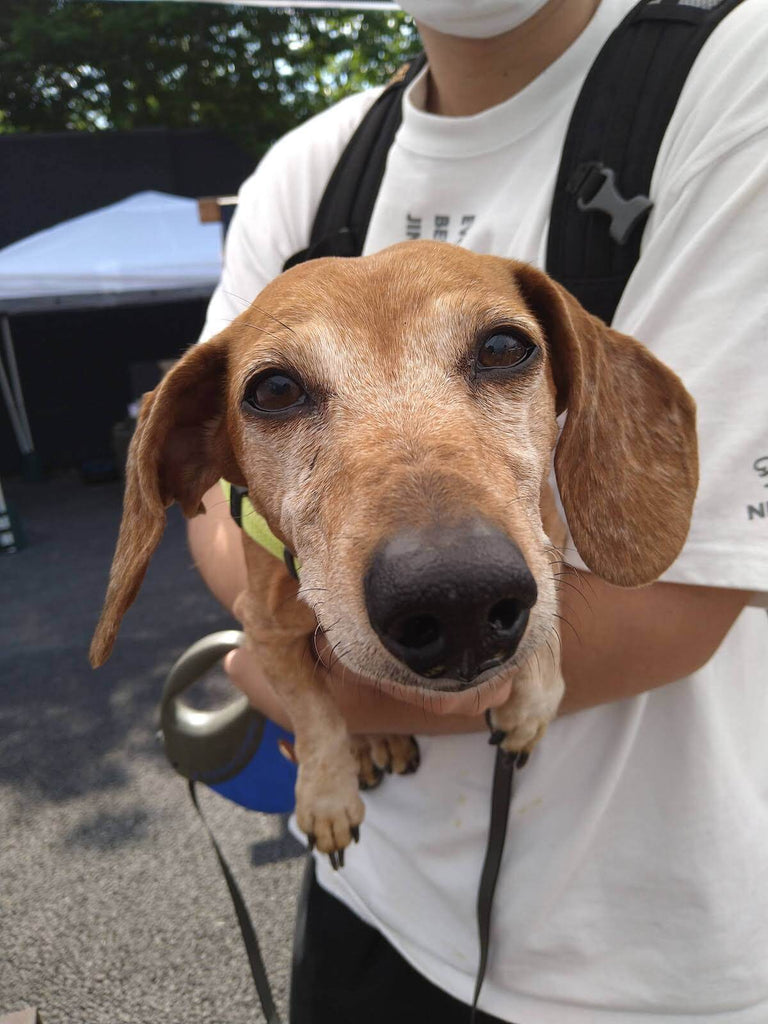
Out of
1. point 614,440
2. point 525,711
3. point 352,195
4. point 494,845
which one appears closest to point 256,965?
point 494,845

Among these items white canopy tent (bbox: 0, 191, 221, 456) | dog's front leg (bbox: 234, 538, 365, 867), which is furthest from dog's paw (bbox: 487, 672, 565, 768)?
white canopy tent (bbox: 0, 191, 221, 456)

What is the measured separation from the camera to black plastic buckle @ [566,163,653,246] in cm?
132

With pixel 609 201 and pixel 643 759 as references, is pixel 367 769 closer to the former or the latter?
pixel 643 759

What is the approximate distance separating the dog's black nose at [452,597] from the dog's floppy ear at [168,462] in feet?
2.26

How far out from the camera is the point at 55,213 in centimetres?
1139

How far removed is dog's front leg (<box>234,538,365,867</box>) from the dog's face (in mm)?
244

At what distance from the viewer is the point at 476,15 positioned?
1566mm

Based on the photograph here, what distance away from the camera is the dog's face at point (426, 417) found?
1.13 m

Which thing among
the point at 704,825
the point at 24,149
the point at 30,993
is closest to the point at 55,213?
the point at 24,149

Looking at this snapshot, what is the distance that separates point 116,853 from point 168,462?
3.09 m

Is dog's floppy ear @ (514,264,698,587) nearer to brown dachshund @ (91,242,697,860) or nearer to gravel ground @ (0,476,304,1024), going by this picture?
brown dachshund @ (91,242,697,860)

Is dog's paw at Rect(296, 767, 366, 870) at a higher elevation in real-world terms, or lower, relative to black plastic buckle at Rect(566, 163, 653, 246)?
lower

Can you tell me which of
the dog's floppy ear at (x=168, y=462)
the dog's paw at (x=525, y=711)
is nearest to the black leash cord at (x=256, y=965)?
the dog's floppy ear at (x=168, y=462)

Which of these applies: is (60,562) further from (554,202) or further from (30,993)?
(554,202)
